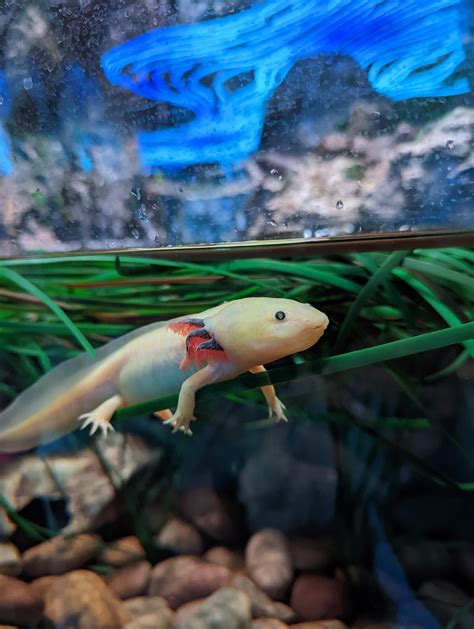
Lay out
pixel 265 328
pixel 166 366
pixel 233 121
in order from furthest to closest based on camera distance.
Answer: pixel 233 121
pixel 166 366
pixel 265 328

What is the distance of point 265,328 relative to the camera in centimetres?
90

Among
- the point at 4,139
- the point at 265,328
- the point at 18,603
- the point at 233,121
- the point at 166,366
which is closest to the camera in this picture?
the point at 265,328

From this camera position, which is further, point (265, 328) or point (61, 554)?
point (61, 554)

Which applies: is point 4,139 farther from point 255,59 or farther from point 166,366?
point 166,366

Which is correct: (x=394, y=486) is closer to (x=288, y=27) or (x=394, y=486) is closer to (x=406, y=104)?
(x=406, y=104)

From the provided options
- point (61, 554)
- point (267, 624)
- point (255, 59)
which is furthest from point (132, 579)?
point (255, 59)

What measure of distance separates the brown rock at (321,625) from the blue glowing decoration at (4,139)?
4.06ft

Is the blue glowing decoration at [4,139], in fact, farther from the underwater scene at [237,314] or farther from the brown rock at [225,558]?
the brown rock at [225,558]

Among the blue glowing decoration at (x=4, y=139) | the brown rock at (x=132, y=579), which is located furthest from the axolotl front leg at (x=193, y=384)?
the blue glowing decoration at (x=4, y=139)

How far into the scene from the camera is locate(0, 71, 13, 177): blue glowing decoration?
1348 mm

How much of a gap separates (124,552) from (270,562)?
290mm

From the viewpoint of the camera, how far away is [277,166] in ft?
3.96

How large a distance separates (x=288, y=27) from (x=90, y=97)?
509mm

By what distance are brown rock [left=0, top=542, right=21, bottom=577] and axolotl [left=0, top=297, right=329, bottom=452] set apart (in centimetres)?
22
